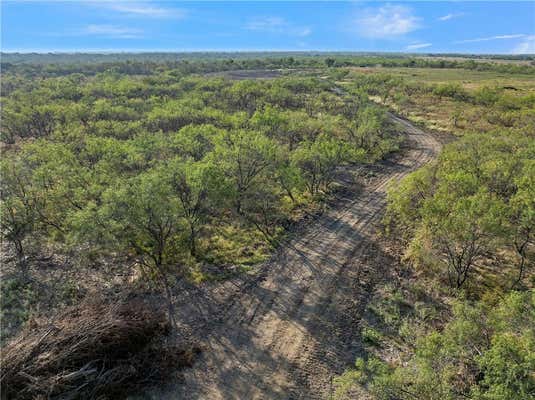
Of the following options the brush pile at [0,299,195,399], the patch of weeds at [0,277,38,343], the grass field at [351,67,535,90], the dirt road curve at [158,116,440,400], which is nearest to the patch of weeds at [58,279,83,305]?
the patch of weeds at [0,277,38,343]

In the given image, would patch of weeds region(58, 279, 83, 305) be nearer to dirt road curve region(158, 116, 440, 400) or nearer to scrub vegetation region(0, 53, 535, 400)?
scrub vegetation region(0, 53, 535, 400)

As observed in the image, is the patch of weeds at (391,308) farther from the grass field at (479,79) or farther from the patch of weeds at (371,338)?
the grass field at (479,79)

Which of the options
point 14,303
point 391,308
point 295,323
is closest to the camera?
point 295,323

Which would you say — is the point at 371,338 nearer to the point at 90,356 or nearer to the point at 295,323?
the point at 295,323

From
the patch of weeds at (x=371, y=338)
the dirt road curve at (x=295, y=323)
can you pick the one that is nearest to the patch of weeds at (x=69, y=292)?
the dirt road curve at (x=295, y=323)

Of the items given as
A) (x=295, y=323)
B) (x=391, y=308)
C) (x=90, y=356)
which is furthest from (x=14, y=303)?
(x=391, y=308)
